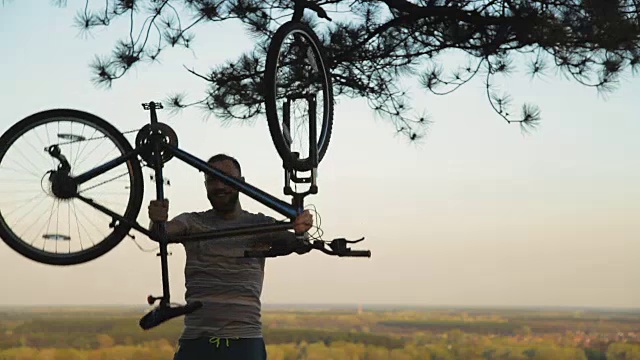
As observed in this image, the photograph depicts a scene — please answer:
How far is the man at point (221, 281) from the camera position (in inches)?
107

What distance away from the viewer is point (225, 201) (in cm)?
287

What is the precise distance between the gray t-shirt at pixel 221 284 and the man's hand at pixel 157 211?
137 millimetres

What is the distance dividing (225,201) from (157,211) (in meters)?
0.25

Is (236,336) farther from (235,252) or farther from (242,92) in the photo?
(242,92)

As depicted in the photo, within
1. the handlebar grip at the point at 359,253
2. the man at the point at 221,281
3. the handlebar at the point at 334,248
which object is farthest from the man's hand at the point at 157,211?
the handlebar grip at the point at 359,253

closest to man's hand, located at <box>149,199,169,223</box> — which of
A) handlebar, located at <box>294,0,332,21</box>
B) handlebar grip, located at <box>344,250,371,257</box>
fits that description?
handlebar grip, located at <box>344,250,371,257</box>

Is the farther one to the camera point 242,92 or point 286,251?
point 242,92

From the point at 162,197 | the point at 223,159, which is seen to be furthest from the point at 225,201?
the point at 162,197

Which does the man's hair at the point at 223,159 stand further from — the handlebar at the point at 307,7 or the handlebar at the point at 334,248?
the handlebar at the point at 307,7

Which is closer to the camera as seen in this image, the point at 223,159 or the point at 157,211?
the point at 157,211

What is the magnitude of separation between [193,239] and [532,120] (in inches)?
107

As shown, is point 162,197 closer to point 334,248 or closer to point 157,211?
point 157,211

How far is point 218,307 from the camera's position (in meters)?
2.73

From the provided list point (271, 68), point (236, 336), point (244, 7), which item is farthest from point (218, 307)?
point (244, 7)
